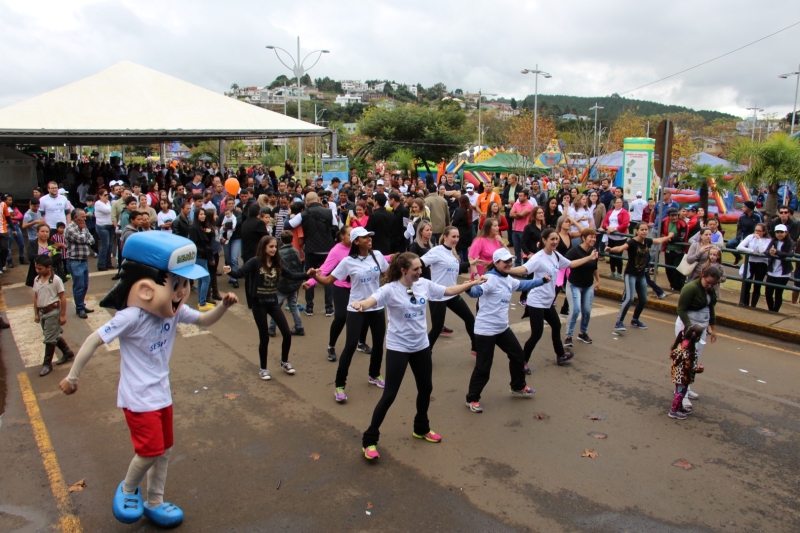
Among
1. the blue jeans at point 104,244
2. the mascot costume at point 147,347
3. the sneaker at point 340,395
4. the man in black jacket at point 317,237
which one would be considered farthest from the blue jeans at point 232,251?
the mascot costume at point 147,347

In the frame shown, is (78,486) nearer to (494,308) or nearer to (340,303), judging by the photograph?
(340,303)

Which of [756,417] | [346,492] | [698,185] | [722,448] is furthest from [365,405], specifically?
[698,185]

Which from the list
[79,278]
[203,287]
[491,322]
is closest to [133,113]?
[79,278]

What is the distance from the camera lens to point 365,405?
6270mm

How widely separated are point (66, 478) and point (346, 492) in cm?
229

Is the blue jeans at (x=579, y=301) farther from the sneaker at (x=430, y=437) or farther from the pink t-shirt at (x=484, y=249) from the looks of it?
the sneaker at (x=430, y=437)

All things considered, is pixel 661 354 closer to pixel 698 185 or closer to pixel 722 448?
pixel 722 448

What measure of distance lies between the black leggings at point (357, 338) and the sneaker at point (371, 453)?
4.38ft

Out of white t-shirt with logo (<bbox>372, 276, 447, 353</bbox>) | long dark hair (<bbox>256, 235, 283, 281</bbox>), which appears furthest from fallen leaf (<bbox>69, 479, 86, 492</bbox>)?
long dark hair (<bbox>256, 235, 283, 281</bbox>)

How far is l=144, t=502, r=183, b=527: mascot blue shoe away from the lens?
4.16m

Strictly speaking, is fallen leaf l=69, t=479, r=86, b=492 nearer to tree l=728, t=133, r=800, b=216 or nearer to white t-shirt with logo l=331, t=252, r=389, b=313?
white t-shirt with logo l=331, t=252, r=389, b=313

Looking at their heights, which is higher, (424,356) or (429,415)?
(424,356)

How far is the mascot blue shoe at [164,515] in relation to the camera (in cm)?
416

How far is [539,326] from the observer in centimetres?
704
